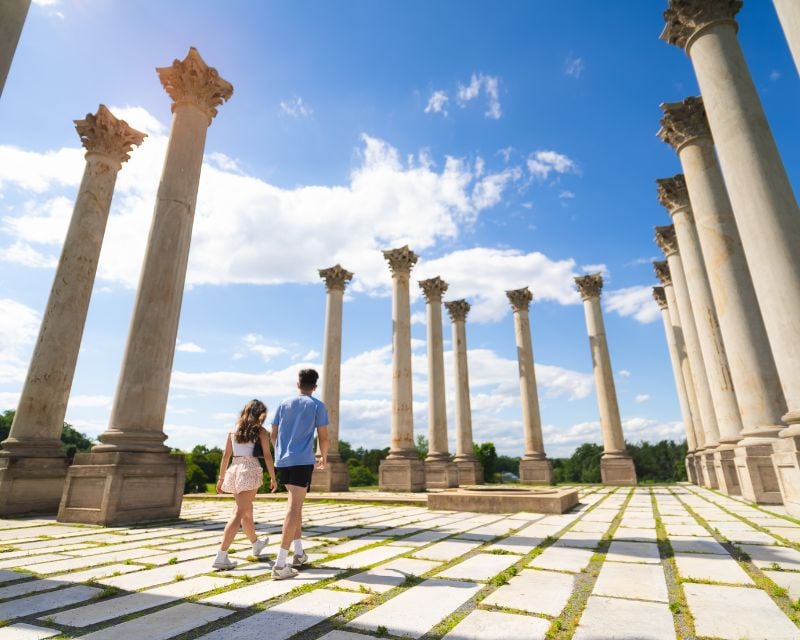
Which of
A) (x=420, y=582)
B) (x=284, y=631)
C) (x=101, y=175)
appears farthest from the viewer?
(x=101, y=175)

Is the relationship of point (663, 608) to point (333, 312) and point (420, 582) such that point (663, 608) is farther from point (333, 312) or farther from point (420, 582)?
point (333, 312)

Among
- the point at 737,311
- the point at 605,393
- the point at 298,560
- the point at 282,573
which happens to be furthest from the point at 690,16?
the point at 605,393

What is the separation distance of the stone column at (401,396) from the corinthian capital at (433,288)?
11.8 feet

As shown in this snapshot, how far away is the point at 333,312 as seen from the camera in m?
31.4

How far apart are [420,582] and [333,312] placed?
88.0ft

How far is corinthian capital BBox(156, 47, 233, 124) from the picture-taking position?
1485 cm

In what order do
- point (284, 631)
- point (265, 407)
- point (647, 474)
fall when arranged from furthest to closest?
1. point (647, 474)
2. point (265, 407)
3. point (284, 631)

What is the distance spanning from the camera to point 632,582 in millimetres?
5254

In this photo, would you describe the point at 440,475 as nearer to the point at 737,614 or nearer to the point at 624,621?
the point at 737,614

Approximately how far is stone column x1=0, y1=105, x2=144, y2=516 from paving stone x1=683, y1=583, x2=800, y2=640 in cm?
1695

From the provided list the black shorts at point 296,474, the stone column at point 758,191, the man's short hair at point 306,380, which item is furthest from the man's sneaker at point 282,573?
the stone column at point 758,191

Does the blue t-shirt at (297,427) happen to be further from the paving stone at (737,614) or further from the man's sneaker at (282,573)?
the paving stone at (737,614)

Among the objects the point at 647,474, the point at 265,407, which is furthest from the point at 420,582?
the point at 647,474

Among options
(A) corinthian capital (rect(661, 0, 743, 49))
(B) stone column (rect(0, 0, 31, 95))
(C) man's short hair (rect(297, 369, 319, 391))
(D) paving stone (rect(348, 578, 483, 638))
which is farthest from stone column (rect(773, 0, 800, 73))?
(B) stone column (rect(0, 0, 31, 95))
